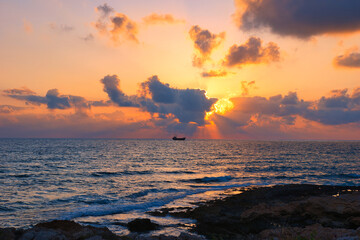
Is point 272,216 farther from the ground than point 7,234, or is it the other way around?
point 7,234

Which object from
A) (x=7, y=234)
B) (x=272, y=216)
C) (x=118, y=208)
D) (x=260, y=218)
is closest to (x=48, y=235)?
(x=7, y=234)

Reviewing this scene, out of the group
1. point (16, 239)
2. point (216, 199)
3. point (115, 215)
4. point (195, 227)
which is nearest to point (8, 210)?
point (115, 215)

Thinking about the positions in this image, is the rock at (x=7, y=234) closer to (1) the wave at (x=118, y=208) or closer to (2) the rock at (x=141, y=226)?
(2) the rock at (x=141, y=226)

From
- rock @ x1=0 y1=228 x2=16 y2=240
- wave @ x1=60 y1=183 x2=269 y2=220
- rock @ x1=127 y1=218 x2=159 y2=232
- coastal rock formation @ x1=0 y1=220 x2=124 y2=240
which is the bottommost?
wave @ x1=60 y1=183 x2=269 y2=220

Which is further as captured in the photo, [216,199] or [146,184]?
[146,184]

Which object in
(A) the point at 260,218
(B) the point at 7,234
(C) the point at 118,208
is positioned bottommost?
(C) the point at 118,208

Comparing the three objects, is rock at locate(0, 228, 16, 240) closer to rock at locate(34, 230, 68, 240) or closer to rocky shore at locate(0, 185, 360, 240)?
rock at locate(34, 230, 68, 240)

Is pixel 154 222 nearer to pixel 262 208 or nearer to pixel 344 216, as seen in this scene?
pixel 262 208

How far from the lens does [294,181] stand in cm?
4334

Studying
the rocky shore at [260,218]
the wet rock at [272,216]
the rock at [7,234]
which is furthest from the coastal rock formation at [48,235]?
the wet rock at [272,216]

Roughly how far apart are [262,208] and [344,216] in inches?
242

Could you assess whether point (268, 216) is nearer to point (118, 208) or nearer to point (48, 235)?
point (118, 208)

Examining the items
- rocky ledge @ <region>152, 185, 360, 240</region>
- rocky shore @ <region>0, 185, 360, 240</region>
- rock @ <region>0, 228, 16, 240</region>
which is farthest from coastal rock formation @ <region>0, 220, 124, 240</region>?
rocky ledge @ <region>152, 185, 360, 240</region>

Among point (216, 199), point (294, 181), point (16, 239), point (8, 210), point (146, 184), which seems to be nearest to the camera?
point (16, 239)
